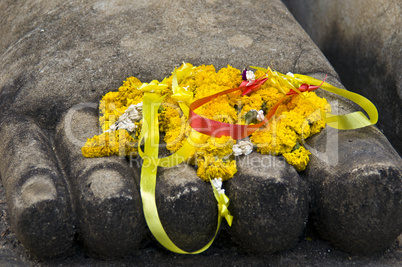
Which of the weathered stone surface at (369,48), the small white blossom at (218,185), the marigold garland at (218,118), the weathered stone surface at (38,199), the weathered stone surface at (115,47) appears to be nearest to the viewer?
the weathered stone surface at (38,199)

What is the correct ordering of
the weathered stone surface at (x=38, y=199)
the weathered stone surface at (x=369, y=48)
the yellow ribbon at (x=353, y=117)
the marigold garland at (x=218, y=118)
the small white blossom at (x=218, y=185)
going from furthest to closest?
the weathered stone surface at (x=369, y=48)
the yellow ribbon at (x=353, y=117)
the marigold garland at (x=218, y=118)
the small white blossom at (x=218, y=185)
the weathered stone surface at (x=38, y=199)

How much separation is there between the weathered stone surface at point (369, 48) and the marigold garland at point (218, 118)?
1.95ft

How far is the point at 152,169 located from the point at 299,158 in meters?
0.60

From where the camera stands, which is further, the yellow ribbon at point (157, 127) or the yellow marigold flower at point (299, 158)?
the yellow marigold flower at point (299, 158)

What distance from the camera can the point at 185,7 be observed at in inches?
107

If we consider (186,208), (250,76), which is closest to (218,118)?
(250,76)

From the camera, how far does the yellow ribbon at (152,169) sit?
5.82 feet

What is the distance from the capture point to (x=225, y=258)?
194cm

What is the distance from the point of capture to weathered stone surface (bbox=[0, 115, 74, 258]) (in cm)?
171

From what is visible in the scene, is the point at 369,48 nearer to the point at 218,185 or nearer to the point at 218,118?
the point at 218,118

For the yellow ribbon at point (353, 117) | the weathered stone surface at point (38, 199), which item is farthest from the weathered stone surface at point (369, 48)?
the weathered stone surface at point (38, 199)

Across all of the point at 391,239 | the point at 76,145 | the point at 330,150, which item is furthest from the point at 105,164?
the point at 391,239

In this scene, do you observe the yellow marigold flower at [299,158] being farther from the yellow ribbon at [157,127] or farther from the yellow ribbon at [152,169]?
the yellow ribbon at [152,169]

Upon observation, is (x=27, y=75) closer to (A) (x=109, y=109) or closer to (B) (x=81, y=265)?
(A) (x=109, y=109)
